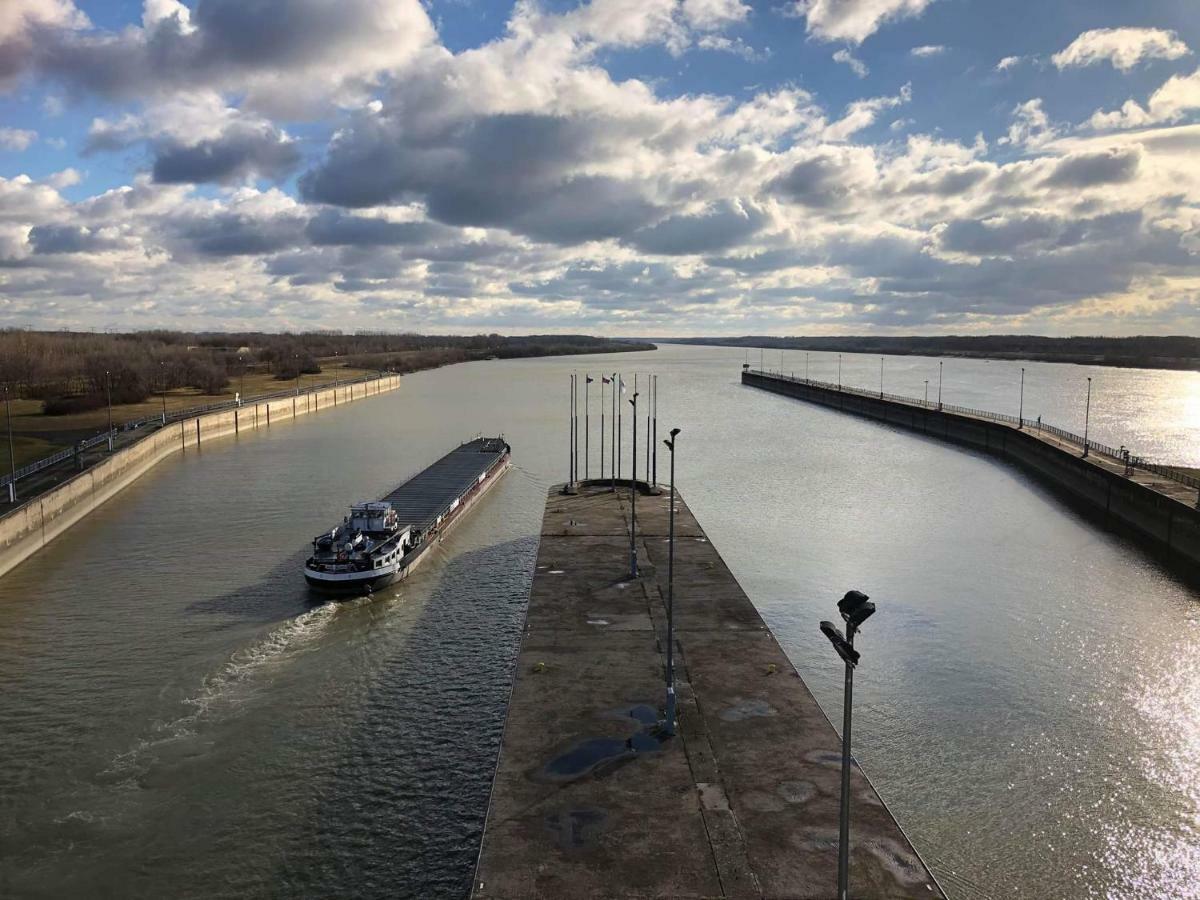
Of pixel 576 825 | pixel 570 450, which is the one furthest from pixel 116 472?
pixel 576 825

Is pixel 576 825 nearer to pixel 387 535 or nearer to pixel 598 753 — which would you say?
pixel 598 753

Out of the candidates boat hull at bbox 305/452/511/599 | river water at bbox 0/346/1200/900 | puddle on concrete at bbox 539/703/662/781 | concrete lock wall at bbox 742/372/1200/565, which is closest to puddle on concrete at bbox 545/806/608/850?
puddle on concrete at bbox 539/703/662/781

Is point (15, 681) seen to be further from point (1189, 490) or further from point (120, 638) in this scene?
point (1189, 490)

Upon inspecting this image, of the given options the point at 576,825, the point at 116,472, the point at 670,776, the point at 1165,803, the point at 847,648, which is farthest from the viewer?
the point at 116,472

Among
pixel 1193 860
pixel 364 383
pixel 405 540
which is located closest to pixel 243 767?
pixel 405 540

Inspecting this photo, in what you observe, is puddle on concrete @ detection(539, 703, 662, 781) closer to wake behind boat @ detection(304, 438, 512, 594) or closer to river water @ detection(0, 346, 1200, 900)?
river water @ detection(0, 346, 1200, 900)

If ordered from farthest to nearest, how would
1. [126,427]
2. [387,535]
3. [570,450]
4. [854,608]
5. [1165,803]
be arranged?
[126,427] < [570,450] < [387,535] < [1165,803] < [854,608]

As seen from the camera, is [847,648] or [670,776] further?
[670,776]
